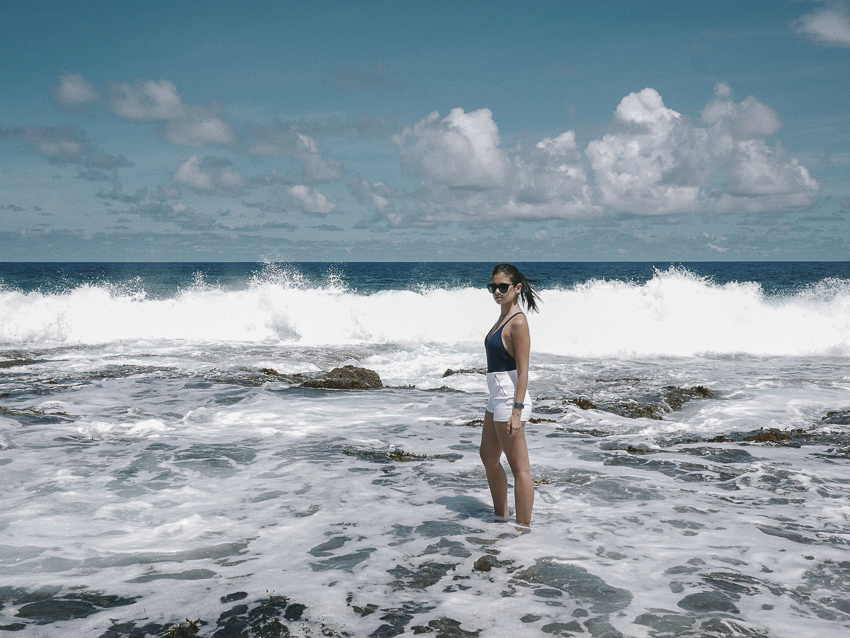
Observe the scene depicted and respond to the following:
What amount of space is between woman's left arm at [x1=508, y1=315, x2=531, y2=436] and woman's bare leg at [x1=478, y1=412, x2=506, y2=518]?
1.10 feet

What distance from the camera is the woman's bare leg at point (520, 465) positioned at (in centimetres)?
535

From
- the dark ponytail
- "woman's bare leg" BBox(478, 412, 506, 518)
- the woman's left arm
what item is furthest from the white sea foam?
the woman's left arm

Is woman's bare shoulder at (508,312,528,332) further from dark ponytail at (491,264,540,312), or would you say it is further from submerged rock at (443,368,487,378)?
submerged rock at (443,368,487,378)

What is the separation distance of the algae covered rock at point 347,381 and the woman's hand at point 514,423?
28.4ft

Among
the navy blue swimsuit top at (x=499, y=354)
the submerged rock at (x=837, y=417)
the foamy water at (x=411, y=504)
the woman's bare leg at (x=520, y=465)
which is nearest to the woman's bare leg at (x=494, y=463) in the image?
the woman's bare leg at (x=520, y=465)

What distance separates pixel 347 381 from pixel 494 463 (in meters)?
8.32

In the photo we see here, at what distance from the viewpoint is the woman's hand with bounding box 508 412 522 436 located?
5.22 m

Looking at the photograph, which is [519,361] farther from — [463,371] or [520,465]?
[463,371]

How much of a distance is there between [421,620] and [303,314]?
23.6 meters

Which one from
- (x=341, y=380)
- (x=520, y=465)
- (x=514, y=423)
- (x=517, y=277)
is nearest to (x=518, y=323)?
(x=517, y=277)

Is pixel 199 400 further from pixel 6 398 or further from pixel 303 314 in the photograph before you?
pixel 303 314

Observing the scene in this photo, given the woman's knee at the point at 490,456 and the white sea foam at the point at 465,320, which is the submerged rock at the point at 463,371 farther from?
the woman's knee at the point at 490,456

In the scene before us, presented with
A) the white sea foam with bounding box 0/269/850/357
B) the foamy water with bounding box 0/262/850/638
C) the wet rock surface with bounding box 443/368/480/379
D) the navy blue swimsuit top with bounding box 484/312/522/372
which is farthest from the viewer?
the white sea foam with bounding box 0/269/850/357

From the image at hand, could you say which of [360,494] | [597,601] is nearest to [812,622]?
[597,601]
